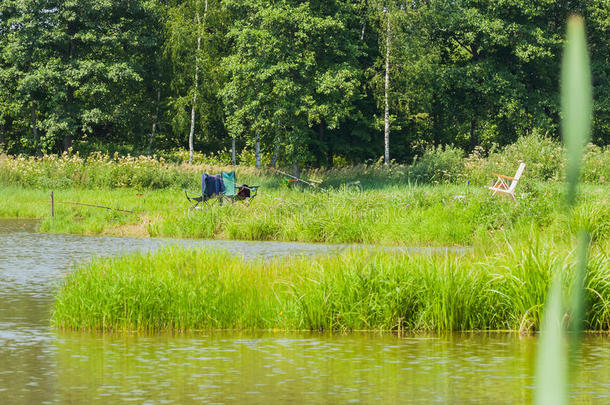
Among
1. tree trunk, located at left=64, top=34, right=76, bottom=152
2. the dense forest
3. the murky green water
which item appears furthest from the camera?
tree trunk, located at left=64, top=34, right=76, bottom=152

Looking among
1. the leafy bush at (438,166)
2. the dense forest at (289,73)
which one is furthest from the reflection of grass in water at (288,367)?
the dense forest at (289,73)

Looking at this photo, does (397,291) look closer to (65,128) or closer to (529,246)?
(529,246)

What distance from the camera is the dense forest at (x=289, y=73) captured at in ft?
123

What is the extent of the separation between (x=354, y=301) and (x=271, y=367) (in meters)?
2.09

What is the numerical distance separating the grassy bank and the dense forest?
90.8ft

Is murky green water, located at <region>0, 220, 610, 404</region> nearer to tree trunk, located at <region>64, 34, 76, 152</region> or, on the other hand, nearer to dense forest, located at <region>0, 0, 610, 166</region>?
dense forest, located at <region>0, 0, 610, 166</region>

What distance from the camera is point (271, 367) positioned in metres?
6.70

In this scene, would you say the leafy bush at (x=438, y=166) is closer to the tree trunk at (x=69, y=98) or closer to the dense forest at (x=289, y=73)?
the dense forest at (x=289, y=73)

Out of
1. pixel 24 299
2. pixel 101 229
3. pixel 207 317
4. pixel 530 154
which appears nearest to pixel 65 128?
pixel 101 229

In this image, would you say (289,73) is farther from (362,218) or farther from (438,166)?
(362,218)

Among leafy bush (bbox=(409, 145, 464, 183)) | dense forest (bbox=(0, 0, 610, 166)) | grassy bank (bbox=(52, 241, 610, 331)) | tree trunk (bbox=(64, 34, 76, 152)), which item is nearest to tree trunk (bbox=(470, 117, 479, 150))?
dense forest (bbox=(0, 0, 610, 166))

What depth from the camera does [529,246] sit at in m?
8.55

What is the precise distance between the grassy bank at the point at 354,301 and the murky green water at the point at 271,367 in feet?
0.83

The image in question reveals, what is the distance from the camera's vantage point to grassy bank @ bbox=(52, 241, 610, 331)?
8.49m
